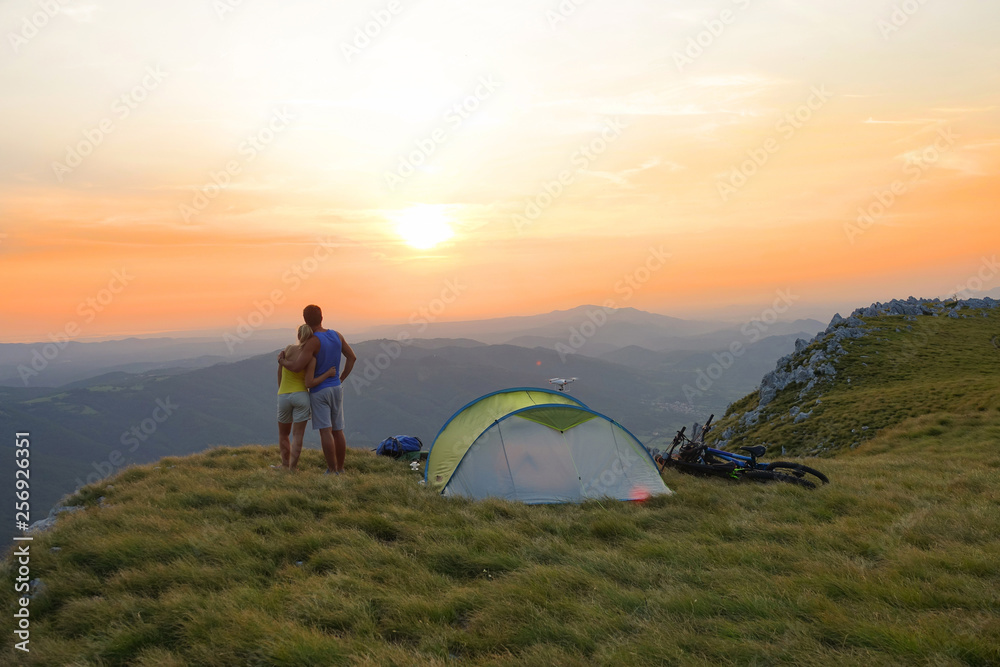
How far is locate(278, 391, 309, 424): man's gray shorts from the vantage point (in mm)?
11141

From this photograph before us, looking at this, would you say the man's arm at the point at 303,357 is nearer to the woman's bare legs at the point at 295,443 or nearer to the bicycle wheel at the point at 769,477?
the woman's bare legs at the point at 295,443

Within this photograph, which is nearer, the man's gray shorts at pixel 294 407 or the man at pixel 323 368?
the man at pixel 323 368

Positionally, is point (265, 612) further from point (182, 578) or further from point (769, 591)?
point (769, 591)

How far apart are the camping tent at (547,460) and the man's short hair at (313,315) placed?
4.11 meters

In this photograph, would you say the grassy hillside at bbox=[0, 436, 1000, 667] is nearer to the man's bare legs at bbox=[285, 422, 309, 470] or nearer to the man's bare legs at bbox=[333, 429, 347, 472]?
the man's bare legs at bbox=[285, 422, 309, 470]

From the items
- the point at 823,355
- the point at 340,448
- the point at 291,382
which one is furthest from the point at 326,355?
the point at 823,355

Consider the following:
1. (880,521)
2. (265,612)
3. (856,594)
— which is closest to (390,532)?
(265,612)

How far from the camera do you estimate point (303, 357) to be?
36.1 ft

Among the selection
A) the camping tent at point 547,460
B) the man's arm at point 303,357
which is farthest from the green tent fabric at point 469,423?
the man's arm at point 303,357

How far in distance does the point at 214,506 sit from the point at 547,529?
225 inches

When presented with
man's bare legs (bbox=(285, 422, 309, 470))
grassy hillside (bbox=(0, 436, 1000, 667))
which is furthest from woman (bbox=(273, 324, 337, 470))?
grassy hillside (bbox=(0, 436, 1000, 667))

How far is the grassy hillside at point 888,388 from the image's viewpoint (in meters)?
26.1

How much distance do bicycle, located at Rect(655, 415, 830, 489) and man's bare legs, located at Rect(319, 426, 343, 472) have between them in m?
7.93

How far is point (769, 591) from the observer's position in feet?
18.4
